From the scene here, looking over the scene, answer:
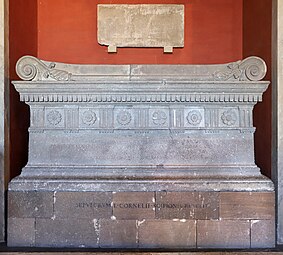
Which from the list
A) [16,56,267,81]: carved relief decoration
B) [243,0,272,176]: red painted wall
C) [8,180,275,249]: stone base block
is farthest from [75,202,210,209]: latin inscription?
[16,56,267,81]: carved relief decoration

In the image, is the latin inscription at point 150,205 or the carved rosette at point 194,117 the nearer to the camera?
the latin inscription at point 150,205

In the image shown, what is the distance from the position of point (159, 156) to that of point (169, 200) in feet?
1.30

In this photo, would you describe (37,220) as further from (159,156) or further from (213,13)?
(213,13)

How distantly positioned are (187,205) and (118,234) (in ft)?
2.10

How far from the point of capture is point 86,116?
3.65 m

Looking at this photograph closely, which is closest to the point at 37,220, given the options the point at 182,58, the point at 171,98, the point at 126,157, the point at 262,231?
the point at 126,157

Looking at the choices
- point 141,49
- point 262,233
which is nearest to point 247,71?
point 262,233

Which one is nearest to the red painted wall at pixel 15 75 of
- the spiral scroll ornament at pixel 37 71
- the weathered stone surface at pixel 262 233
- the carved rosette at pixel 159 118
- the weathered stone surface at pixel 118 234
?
the spiral scroll ornament at pixel 37 71

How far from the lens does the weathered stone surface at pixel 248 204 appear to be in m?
3.51

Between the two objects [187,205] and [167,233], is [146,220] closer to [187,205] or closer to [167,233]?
[167,233]

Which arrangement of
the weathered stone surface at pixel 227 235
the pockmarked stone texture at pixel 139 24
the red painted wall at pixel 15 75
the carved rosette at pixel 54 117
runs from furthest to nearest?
the pockmarked stone texture at pixel 139 24
the red painted wall at pixel 15 75
the carved rosette at pixel 54 117
the weathered stone surface at pixel 227 235

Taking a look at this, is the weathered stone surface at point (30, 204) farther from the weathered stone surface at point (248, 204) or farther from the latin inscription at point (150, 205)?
the weathered stone surface at point (248, 204)

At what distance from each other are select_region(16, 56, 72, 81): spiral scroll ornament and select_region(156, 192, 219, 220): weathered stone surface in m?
1.34

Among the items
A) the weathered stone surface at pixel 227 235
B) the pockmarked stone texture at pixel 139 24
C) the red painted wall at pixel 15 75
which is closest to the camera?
the weathered stone surface at pixel 227 235
